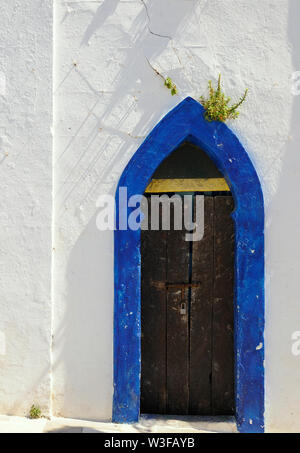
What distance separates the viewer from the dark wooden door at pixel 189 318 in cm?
360

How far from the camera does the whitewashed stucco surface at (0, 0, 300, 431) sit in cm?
339

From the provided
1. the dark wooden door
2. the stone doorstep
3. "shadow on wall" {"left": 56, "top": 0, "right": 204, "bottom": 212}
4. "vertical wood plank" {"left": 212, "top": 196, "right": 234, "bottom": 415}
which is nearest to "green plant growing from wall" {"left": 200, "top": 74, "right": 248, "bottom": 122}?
"shadow on wall" {"left": 56, "top": 0, "right": 204, "bottom": 212}

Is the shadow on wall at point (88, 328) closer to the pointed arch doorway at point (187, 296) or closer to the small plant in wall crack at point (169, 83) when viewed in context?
the pointed arch doorway at point (187, 296)

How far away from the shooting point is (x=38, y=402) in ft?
11.3

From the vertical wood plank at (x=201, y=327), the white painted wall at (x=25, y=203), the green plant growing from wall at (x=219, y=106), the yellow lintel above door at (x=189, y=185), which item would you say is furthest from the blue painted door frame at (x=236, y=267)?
the white painted wall at (x=25, y=203)

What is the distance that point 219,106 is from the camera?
11.0 ft

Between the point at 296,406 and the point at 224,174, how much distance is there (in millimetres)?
1918

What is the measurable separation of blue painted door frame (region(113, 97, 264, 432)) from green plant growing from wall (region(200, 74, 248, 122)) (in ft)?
0.19

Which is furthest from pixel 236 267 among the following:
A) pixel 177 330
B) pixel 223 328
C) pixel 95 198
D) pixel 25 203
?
pixel 25 203

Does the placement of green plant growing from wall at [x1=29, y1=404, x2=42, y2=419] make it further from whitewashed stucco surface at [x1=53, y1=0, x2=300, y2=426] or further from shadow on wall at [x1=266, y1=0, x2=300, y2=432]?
shadow on wall at [x1=266, y1=0, x2=300, y2=432]

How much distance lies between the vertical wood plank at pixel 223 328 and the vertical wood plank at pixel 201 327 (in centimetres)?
5
